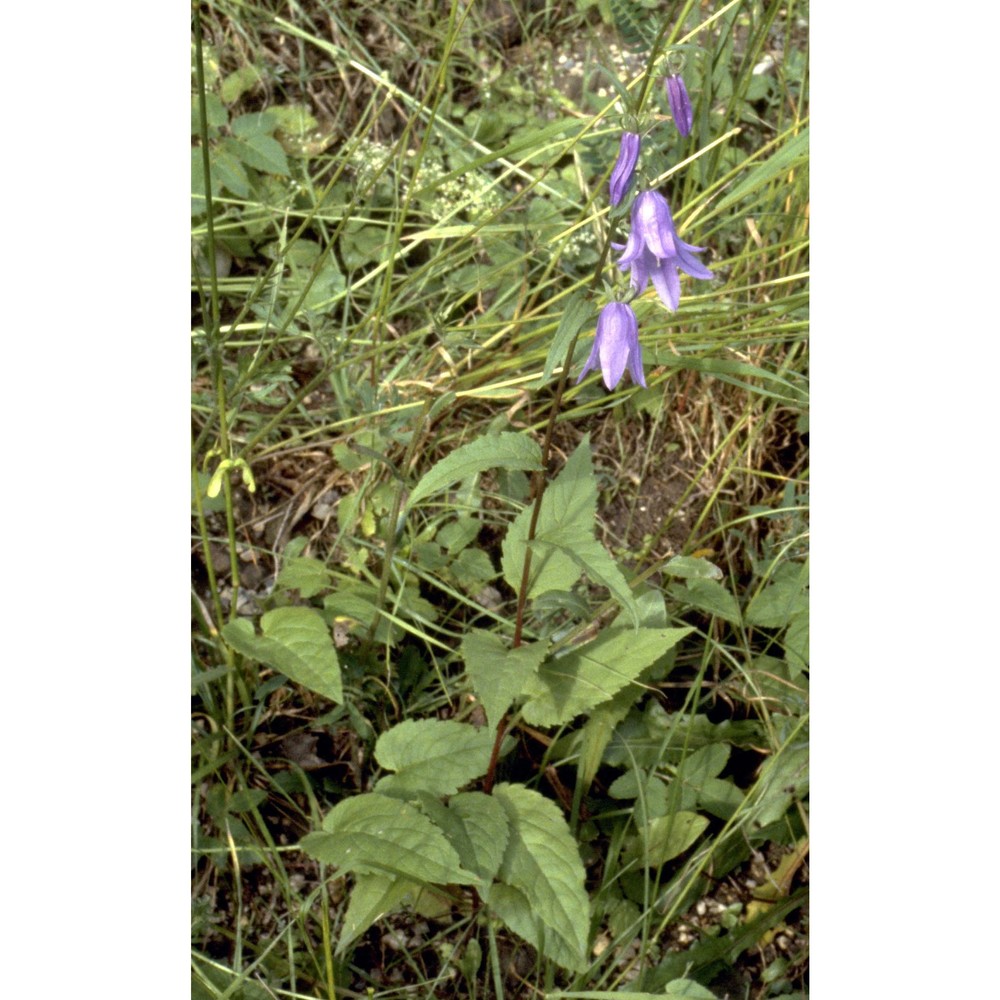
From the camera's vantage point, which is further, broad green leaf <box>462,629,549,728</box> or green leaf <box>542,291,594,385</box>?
broad green leaf <box>462,629,549,728</box>

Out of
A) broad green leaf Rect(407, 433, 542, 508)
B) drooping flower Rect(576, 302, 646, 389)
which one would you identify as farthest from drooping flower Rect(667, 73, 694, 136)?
broad green leaf Rect(407, 433, 542, 508)

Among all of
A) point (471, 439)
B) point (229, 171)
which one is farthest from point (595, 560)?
point (229, 171)

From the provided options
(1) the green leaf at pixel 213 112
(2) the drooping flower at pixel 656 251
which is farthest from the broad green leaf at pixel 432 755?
(1) the green leaf at pixel 213 112

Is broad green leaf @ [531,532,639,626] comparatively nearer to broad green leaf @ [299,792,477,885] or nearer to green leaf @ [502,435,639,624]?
green leaf @ [502,435,639,624]

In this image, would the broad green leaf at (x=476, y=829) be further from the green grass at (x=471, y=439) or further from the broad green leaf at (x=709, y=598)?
the broad green leaf at (x=709, y=598)

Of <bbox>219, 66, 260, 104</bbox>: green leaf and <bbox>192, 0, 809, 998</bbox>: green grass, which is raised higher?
<bbox>219, 66, 260, 104</bbox>: green leaf

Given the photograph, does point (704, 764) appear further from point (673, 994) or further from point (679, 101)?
point (679, 101)

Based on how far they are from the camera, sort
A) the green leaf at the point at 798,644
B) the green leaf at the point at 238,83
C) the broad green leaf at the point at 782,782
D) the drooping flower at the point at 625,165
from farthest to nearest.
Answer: the green leaf at the point at 238,83, the green leaf at the point at 798,644, the broad green leaf at the point at 782,782, the drooping flower at the point at 625,165

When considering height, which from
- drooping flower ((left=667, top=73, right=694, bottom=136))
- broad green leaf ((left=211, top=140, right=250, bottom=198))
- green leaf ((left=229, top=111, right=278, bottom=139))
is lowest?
drooping flower ((left=667, top=73, right=694, bottom=136))
